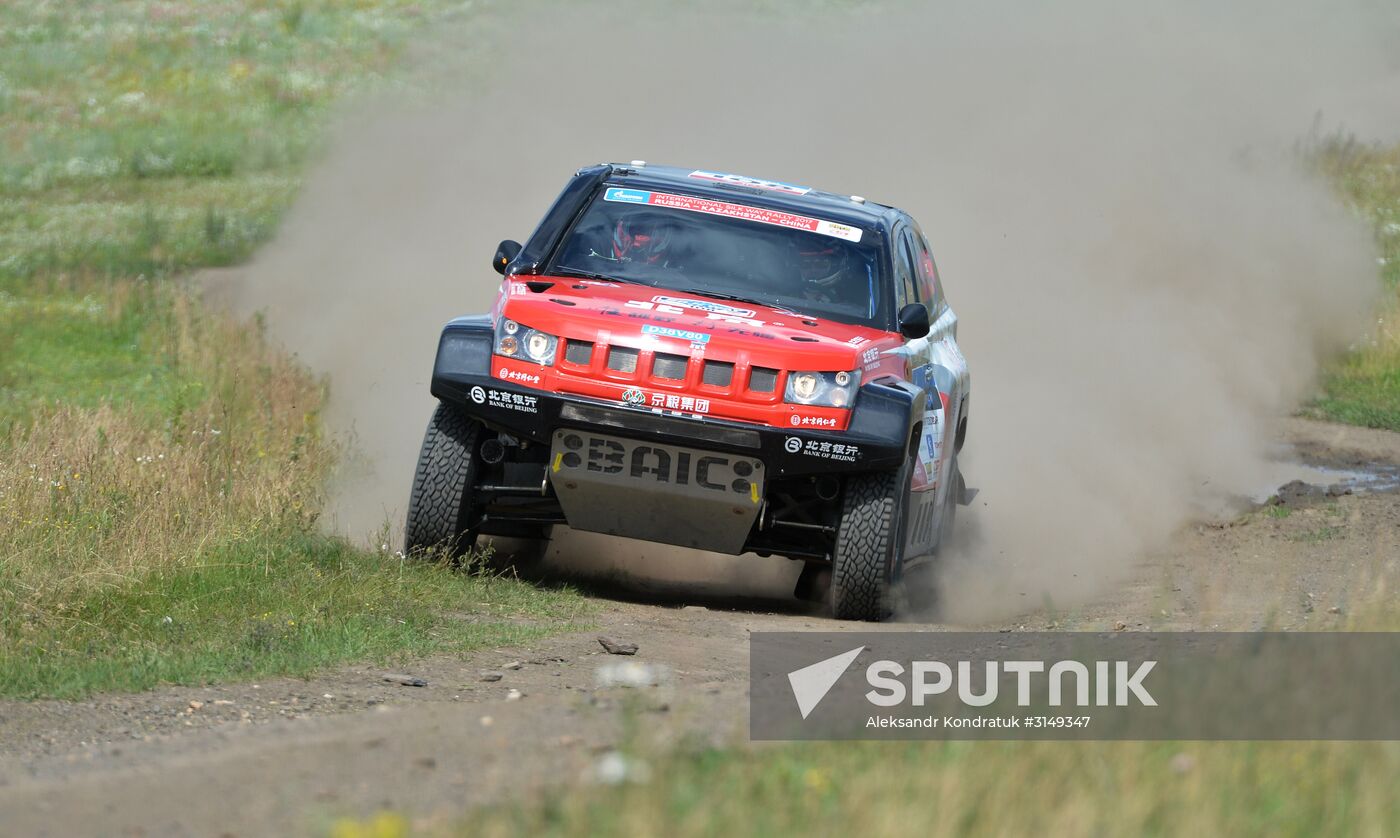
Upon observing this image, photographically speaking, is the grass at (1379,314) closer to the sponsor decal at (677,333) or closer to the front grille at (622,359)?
the sponsor decal at (677,333)

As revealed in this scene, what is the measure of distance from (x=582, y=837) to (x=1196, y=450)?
12223mm

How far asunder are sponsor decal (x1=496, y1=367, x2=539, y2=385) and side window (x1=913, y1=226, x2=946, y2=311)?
8.97 ft

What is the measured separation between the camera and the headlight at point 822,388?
814 centimetres

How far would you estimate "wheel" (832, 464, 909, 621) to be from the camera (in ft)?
27.7

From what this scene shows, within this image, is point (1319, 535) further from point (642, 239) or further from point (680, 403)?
point (680, 403)

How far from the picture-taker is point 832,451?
26.6ft

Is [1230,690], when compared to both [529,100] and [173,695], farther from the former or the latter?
[529,100]

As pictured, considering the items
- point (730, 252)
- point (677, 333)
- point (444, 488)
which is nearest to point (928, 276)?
point (730, 252)

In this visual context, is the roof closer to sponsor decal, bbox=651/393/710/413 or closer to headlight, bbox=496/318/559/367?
headlight, bbox=496/318/559/367

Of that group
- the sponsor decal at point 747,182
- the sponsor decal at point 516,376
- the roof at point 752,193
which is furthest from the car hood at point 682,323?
the sponsor decal at point 747,182

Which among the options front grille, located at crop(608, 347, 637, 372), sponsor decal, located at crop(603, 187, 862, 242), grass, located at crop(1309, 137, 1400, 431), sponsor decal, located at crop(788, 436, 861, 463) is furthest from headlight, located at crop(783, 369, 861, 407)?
grass, located at crop(1309, 137, 1400, 431)

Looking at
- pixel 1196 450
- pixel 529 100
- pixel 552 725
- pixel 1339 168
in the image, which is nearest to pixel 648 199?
pixel 552 725

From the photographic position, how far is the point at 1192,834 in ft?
Answer: 13.1

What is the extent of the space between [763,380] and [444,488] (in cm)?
154
